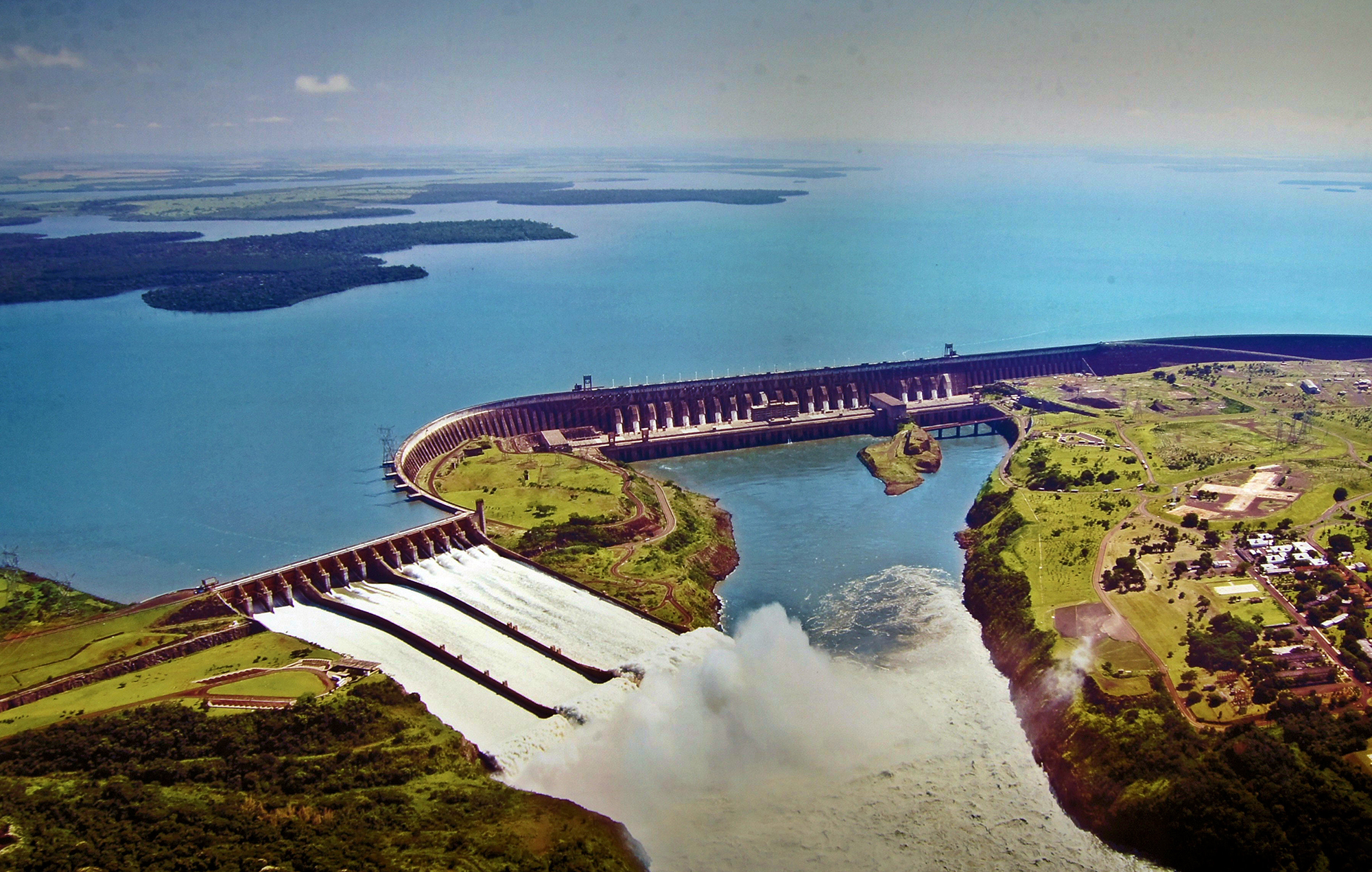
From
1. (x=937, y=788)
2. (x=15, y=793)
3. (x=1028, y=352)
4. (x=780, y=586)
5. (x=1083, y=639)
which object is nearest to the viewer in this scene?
(x=15, y=793)

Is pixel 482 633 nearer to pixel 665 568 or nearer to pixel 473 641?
pixel 473 641

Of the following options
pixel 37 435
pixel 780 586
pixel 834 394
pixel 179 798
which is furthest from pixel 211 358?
pixel 179 798

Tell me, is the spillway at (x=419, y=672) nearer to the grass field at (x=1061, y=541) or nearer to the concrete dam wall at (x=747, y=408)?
the concrete dam wall at (x=747, y=408)

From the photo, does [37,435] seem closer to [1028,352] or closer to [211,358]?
[211,358]

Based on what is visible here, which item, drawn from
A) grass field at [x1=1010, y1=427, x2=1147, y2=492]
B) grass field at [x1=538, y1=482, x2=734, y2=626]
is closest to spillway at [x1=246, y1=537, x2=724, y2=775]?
grass field at [x1=538, y1=482, x2=734, y2=626]

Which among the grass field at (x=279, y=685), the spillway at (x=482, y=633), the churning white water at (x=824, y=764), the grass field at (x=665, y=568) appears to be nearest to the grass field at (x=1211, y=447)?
the churning white water at (x=824, y=764)
